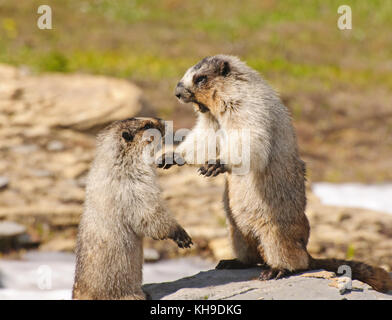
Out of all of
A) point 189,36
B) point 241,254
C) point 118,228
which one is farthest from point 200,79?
point 189,36

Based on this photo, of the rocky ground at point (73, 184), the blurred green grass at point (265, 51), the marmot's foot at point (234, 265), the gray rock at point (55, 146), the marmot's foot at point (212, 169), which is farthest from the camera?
the blurred green grass at point (265, 51)

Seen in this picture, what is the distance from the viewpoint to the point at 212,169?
6754mm

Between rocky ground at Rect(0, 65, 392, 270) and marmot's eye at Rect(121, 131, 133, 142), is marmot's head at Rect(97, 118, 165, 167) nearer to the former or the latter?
marmot's eye at Rect(121, 131, 133, 142)

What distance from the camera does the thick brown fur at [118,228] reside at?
260 inches

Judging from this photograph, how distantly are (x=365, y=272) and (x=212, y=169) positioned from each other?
258cm

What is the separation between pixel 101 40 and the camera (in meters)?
31.5

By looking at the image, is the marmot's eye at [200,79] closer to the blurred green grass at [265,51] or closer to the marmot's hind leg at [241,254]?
the marmot's hind leg at [241,254]

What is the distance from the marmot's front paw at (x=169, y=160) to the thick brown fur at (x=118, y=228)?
0.36 m

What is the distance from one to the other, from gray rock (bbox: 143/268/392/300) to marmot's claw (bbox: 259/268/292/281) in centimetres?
8

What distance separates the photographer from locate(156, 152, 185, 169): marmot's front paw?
23.9 ft

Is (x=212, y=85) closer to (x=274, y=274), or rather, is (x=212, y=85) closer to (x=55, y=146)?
(x=274, y=274)

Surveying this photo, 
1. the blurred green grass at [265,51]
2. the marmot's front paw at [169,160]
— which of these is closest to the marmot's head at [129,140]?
the marmot's front paw at [169,160]

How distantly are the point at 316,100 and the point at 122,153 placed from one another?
62.4 feet
